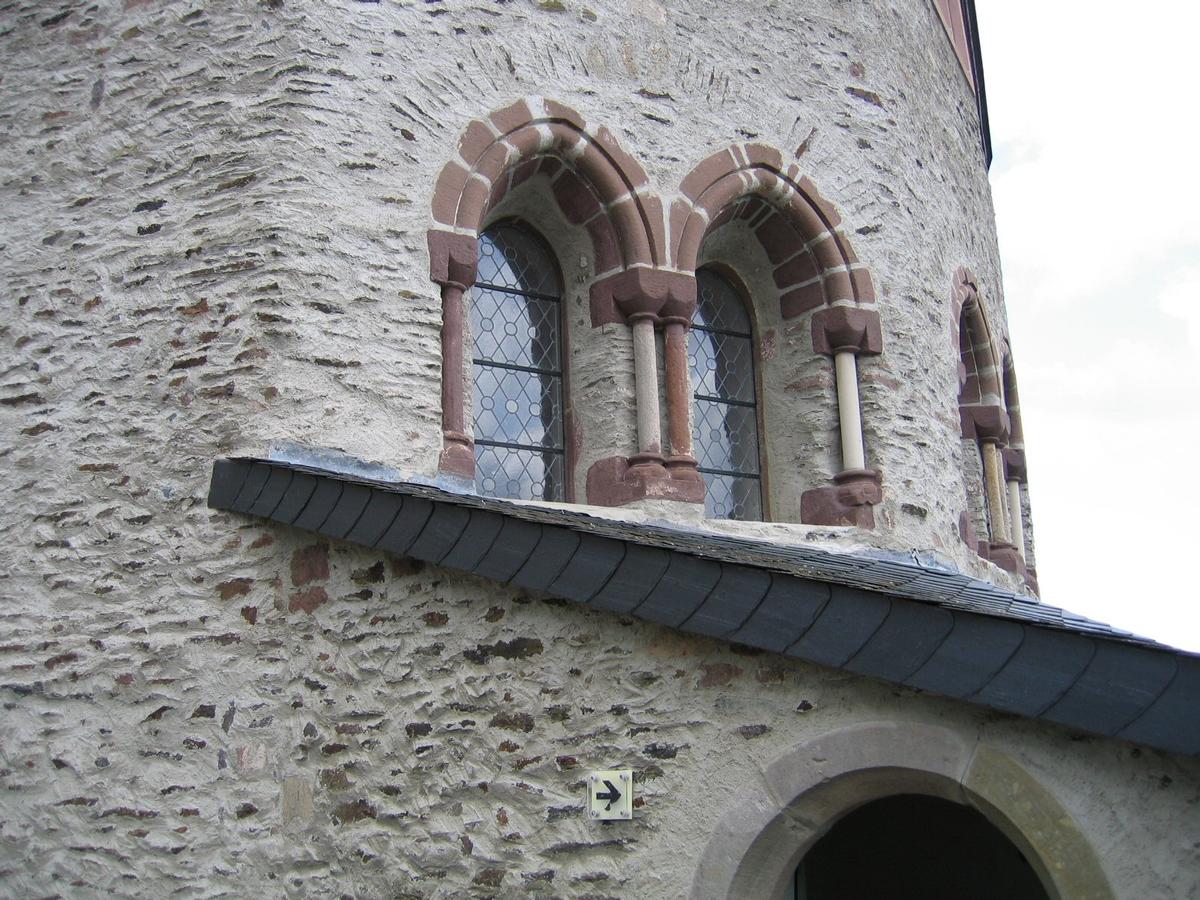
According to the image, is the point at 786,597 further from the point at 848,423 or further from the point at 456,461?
the point at 848,423

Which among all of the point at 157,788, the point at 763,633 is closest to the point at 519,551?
the point at 763,633

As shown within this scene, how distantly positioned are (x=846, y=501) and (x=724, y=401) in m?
0.84

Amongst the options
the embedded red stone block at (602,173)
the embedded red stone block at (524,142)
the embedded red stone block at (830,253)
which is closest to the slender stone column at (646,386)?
the embedded red stone block at (602,173)

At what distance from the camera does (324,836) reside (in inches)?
178

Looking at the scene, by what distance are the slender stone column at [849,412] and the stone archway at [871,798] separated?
2.62m

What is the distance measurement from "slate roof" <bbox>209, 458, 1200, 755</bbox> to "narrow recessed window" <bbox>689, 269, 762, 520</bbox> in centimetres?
137

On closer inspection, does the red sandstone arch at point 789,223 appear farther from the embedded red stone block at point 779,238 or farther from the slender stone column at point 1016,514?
the slender stone column at point 1016,514

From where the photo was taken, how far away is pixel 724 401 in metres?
6.65

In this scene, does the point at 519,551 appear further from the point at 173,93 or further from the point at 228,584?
the point at 173,93

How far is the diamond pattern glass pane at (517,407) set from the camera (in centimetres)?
595

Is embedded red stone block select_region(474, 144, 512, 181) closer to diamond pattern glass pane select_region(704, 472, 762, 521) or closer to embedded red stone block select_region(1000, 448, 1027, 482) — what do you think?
diamond pattern glass pane select_region(704, 472, 762, 521)

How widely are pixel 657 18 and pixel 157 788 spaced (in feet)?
14.3

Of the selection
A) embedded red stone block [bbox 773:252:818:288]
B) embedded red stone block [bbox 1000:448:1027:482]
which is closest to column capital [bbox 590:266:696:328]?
embedded red stone block [bbox 773:252:818:288]

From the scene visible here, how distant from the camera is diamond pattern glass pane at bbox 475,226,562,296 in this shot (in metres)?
6.18
